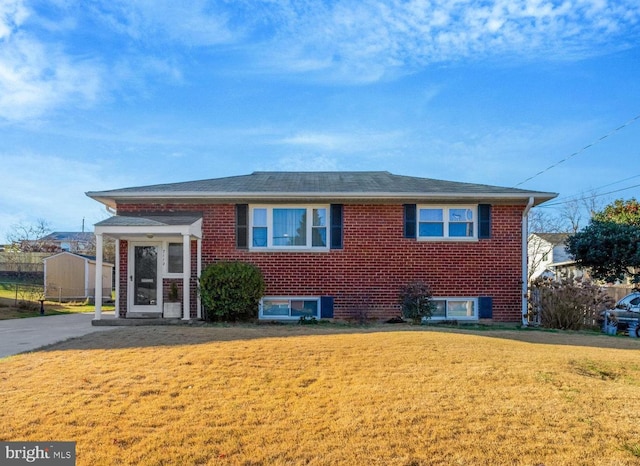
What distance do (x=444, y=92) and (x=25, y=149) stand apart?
14.8 m

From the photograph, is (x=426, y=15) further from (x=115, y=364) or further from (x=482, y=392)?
(x=115, y=364)

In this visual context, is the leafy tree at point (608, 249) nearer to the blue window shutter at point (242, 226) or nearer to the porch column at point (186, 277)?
the blue window shutter at point (242, 226)

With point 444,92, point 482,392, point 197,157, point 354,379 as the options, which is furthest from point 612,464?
point 197,157

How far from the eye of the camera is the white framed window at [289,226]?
12672mm

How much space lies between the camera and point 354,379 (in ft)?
17.9

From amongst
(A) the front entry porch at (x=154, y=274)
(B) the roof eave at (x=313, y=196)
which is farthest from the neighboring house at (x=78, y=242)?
(B) the roof eave at (x=313, y=196)

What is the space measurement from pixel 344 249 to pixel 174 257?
4523 millimetres

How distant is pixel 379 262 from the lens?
12.6 m

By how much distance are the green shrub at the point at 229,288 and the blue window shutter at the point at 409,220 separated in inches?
164

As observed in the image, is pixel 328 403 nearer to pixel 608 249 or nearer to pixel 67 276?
pixel 608 249

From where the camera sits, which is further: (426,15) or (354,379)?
(426,15)

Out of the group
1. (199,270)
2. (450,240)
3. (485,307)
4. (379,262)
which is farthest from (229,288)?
(485,307)

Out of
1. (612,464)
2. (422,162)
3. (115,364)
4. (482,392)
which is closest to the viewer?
(612,464)

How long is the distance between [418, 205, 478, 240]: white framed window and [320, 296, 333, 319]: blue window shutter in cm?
307
